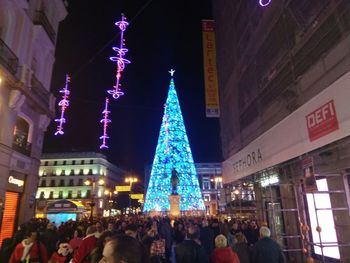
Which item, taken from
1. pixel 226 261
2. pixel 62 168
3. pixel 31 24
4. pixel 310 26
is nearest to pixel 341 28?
pixel 310 26

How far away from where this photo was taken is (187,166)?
35312mm

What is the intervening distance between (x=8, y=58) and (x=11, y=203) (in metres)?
7.63

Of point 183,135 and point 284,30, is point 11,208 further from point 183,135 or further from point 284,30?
point 183,135

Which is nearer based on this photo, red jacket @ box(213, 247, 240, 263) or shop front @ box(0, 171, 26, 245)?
red jacket @ box(213, 247, 240, 263)

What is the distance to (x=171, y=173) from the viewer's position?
3388cm

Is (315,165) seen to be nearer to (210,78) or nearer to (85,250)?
(85,250)

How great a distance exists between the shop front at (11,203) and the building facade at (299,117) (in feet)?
36.7

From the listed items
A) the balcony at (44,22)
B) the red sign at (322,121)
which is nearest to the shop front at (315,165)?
the red sign at (322,121)

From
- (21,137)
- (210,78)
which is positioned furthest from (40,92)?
(210,78)

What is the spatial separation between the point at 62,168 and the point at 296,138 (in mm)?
83077

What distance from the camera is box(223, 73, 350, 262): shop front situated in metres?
5.02

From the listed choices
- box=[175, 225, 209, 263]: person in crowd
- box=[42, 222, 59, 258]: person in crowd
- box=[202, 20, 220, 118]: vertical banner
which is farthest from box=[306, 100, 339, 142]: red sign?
box=[202, 20, 220, 118]: vertical banner

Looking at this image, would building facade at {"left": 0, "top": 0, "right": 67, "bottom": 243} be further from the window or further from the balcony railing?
the window

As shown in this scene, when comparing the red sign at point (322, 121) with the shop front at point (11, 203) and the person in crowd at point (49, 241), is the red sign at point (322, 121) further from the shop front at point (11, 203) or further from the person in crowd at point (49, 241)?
the shop front at point (11, 203)
